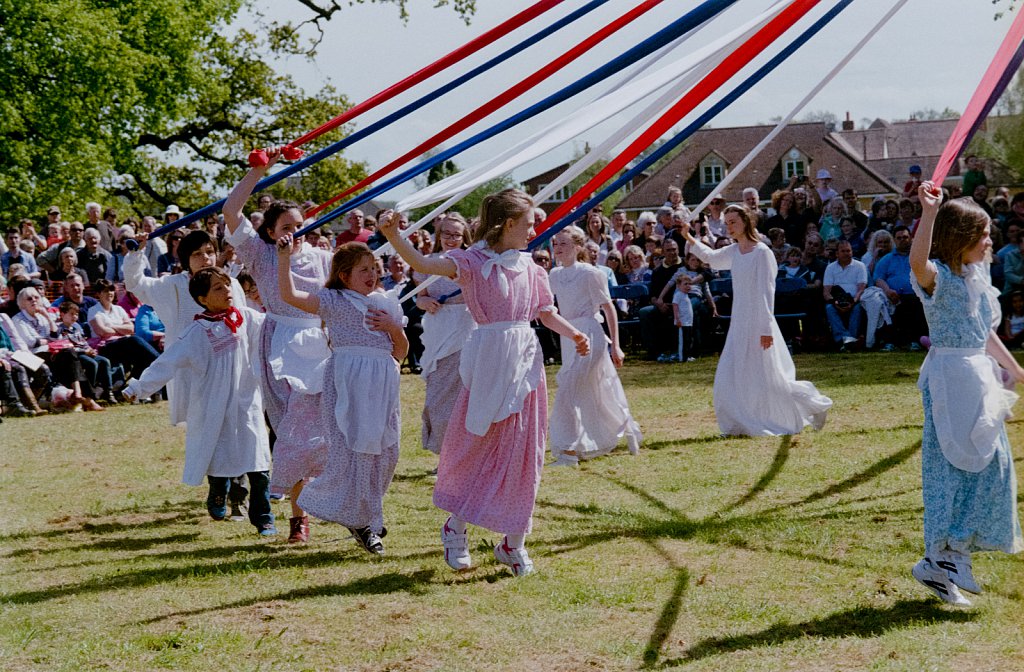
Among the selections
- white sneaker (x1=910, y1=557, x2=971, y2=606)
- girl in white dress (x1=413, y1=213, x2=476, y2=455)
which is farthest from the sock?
girl in white dress (x1=413, y1=213, x2=476, y2=455)

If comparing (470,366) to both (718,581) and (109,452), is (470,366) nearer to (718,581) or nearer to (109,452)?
(718,581)

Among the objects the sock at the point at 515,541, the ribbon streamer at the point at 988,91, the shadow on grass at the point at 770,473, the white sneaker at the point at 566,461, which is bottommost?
the white sneaker at the point at 566,461

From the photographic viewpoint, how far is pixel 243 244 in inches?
245

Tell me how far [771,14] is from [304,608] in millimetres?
3611

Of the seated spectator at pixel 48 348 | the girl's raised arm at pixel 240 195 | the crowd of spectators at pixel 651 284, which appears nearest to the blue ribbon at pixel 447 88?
the girl's raised arm at pixel 240 195

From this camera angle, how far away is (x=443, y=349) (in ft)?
25.1

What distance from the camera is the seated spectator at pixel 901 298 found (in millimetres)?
14891

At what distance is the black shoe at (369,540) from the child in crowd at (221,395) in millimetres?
795

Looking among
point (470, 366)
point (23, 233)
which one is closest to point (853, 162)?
point (23, 233)

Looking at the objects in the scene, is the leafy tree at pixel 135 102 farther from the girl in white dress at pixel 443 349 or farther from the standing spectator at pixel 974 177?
the girl in white dress at pixel 443 349

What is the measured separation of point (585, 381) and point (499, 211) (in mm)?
3499

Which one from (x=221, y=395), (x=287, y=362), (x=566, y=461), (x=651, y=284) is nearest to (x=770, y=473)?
(x=566, y=461)

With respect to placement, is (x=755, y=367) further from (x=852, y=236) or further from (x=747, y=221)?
(x=852, y=236)

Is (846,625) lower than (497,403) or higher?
lower
